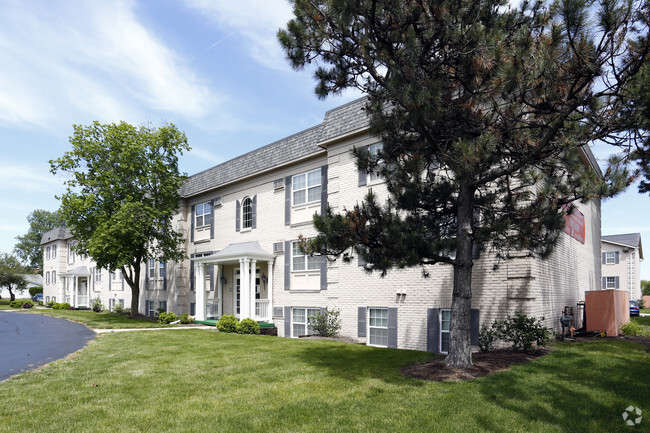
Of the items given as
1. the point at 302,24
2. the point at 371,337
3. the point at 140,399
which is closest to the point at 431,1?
the point at 302,24

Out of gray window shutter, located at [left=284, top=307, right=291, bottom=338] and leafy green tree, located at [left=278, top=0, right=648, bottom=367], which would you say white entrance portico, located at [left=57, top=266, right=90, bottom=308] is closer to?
gray window shutter, located at [left=284, top=307, right=291, bottom=338]

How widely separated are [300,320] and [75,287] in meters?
31.5

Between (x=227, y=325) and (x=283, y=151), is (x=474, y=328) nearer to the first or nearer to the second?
(x=227, y=325)

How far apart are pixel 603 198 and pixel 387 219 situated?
3.72 meters

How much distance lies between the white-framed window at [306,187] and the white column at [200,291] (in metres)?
6.85

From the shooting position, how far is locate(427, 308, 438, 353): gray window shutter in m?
13.1

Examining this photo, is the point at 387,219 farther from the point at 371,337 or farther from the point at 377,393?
the point at 371,337

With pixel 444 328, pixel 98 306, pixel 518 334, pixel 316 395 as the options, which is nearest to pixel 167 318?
pixel 444 328

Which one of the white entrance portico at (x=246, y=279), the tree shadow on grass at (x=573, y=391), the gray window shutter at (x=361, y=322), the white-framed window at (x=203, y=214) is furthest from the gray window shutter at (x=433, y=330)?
the white-framed window at (x=203, y=214)

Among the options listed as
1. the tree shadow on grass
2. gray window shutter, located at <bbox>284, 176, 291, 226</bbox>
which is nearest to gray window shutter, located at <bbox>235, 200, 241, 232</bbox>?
gray window shutter, located at <bbox>284, 176, 291, 226</bbox>

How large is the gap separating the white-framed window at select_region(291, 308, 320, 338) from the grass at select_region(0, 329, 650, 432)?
647cm

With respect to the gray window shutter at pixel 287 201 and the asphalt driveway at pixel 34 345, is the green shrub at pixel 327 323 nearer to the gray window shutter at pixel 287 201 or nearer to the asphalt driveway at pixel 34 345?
the gray window shutter at pixel 287 201

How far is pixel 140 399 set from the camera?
7.36m

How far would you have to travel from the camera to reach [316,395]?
291 inches
